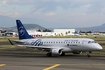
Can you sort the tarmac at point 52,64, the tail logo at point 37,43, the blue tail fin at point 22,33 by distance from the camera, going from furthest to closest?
the blue tail fin at point 22,33
the tail logo at point 37,43
the tarmac at point 52,64

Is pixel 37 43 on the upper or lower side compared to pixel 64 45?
upper

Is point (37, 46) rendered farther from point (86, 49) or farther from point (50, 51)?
point (86, 49)

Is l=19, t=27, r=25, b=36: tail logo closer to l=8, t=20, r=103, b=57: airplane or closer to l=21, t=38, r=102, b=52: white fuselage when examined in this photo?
l=8, t=20, r=103, b=57: airplane

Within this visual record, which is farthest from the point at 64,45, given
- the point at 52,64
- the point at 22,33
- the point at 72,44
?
the point at 52,64

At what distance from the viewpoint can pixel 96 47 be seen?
3597cm

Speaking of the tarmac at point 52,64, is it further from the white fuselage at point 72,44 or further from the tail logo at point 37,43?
Result: the tail logo at point 37,43

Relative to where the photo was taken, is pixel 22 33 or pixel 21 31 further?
pixel 21 31

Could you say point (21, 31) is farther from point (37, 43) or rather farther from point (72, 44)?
point (72, 44)

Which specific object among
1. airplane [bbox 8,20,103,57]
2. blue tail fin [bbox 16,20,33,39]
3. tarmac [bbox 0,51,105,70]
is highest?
→ blue tail fin [bbox 16,20,33,39]

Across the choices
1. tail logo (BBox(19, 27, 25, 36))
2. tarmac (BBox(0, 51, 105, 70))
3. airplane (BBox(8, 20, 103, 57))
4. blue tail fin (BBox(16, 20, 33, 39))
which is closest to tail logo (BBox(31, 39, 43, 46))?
airplane (BBox(8, 20, 103, 57))

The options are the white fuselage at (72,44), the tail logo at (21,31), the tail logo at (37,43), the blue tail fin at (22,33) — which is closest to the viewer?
the white fuselage at (72,44)

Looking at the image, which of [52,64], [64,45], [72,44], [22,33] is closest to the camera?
[52,64]

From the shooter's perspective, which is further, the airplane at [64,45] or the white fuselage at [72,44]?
the airplane at [64,45]

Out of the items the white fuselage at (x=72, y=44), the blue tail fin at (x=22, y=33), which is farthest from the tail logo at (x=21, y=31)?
the white fuselage at (x=72, y=44)
